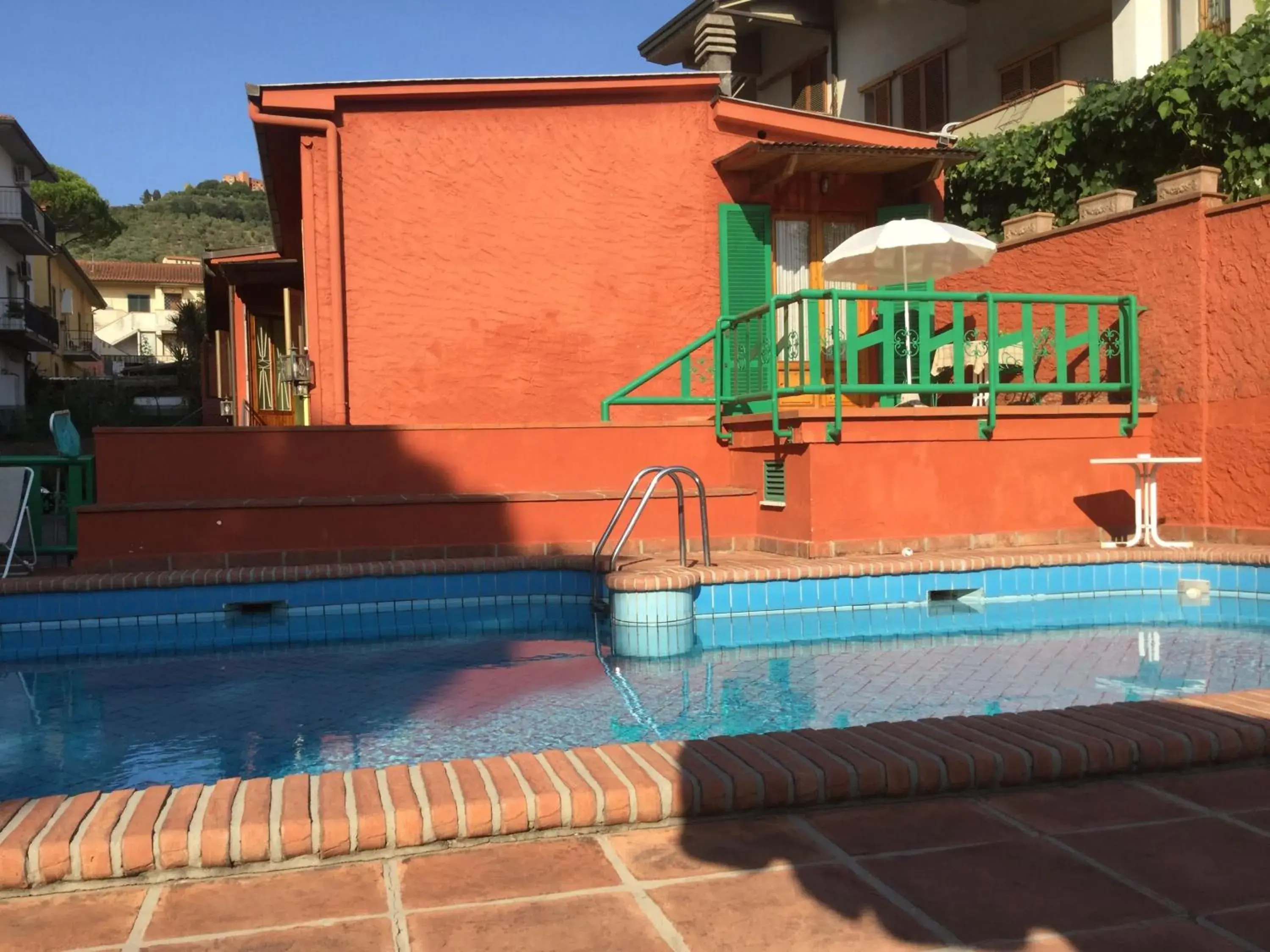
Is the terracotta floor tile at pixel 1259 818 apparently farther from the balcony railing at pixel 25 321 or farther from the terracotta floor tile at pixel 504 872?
the balcony railing at pixel 25 321

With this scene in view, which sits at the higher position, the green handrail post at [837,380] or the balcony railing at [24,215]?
the balcony railing at [24,215]

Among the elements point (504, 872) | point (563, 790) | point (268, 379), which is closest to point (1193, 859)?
point (563, 790)

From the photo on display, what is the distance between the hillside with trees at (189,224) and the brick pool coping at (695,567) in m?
67.4

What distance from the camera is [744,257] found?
39.5ft

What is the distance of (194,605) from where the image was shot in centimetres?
834

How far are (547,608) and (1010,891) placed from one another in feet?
21.0

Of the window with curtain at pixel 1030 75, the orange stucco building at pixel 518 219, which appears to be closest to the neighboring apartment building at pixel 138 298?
the window with curtain at pixel 1030 75

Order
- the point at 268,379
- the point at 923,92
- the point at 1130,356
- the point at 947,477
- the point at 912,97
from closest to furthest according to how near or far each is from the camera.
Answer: the point at 947,477, the point at 1130,356, the point at 268,379, the point at 923,92, the point at 912,97

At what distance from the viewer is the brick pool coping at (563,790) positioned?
2621 millimetres

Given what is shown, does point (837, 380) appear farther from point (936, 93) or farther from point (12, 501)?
point (936, 93)

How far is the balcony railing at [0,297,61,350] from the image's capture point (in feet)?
131

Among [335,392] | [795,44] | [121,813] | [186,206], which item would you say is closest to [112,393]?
[795,44]

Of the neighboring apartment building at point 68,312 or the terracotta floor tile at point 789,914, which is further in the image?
the neighboring apartment building at point 68,312

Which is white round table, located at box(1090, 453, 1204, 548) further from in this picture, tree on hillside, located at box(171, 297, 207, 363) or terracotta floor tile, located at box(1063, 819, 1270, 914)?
tree on hillside, located at box(171, 297, 207, 363)
